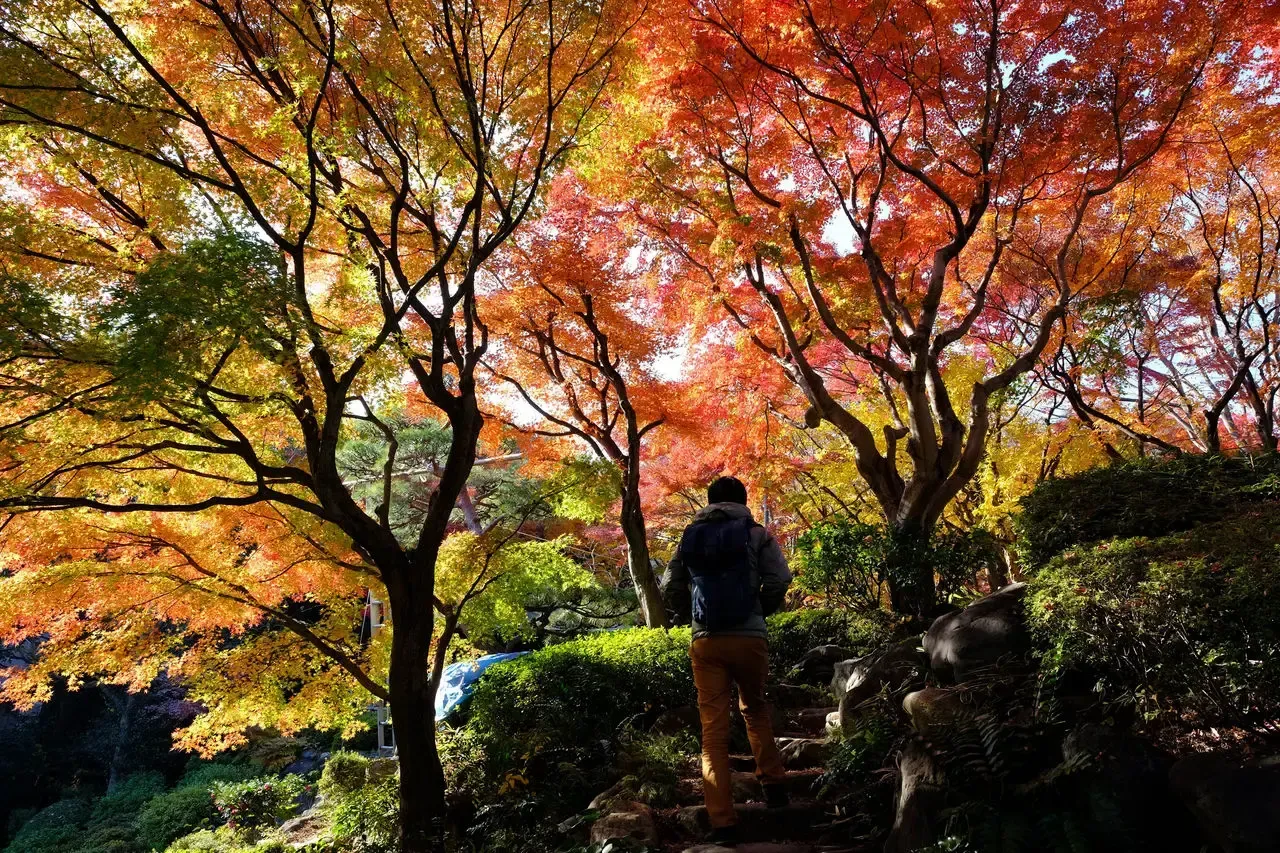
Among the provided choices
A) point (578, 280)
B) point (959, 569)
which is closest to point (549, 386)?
point (578, 280)

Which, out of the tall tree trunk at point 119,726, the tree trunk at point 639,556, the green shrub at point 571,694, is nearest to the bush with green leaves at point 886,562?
the green shrub at point 571,694

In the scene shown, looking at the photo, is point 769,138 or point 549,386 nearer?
point 769,138

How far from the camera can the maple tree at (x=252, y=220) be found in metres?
4.10

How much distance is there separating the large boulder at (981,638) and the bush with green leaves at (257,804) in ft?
38.1

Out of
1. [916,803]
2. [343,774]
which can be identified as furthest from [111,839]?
[916,803]

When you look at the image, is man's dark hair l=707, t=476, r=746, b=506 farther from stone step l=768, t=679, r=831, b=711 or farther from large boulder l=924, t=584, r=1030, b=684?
stone step l=768, t=679, r=831, b=711

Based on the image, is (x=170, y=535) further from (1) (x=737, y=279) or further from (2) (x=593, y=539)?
(2) (x=593, y=539)

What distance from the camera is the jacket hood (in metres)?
3.86

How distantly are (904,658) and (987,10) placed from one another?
256 inches

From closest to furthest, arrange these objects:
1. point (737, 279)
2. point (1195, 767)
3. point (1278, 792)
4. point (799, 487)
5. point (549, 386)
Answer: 1. point (1278, 792)
2. point (1195, 767)
3. point (737, 279)
4. point (549, 386)
5. point (799, 487)

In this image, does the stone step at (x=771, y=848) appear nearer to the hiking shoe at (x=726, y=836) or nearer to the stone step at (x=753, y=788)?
the hiking shoe at (x=726, y=836)

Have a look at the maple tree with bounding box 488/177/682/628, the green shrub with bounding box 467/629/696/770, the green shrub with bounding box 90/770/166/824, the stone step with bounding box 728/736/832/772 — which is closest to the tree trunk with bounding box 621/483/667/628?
the maple tree with bounding box 488/177/682/628

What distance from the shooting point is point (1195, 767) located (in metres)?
2.59

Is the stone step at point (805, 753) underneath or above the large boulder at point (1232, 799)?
underneath
